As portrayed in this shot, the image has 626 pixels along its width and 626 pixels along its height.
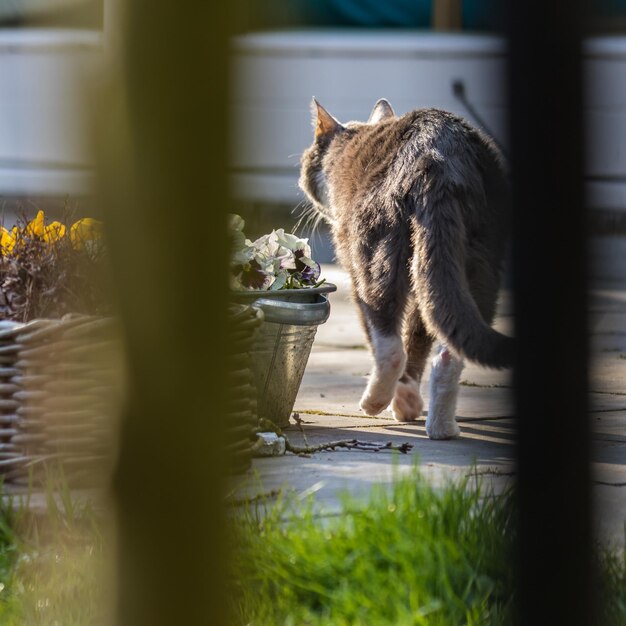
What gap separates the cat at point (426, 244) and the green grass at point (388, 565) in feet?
3.44

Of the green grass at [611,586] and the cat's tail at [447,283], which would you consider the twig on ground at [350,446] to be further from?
the green grass at [611,586]

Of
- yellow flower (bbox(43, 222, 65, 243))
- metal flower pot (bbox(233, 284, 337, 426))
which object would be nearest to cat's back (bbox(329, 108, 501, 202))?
metal flower pot (bbox(233, 284, 337, 426))

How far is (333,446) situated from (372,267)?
690 millimetres

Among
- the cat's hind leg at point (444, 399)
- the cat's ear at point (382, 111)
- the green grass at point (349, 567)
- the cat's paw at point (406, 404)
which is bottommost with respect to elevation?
the cat's paw at point (406, 404)

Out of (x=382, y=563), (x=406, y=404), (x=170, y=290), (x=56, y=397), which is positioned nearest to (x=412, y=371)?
(x=406, y=404)

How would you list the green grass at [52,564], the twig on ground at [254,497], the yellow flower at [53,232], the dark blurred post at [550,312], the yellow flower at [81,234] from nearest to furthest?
the dark blurred post at [550,312], the green grass at [52,564], the twig on ground at [254,497], the yellow flower at [81,234], the yellow flower at [53,232]

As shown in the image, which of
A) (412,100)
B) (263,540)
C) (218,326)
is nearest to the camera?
(218,326)

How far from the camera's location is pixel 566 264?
107cm

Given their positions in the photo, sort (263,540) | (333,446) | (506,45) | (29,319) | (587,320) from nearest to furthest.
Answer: (506,45) < (587,320) < (263,540) < (29,319) < (333,446)

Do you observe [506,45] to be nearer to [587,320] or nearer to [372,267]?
[587,320]

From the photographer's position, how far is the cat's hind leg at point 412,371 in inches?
150

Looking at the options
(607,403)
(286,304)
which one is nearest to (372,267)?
(286,304)

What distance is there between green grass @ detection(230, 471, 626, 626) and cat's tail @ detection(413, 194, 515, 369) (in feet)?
3.02

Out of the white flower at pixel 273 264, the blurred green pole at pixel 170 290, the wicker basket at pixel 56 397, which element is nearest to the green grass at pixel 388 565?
the blurred green pole at pixel 170 290
